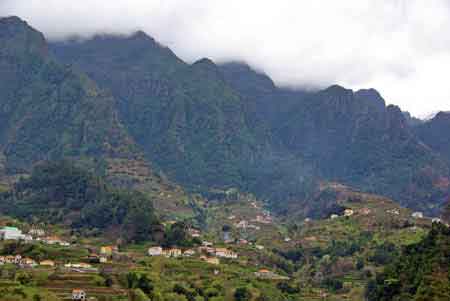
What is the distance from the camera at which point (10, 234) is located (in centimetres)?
14838

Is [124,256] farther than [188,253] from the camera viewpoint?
No

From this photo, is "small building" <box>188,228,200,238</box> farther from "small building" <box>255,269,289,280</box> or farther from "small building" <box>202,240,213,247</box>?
"small building" <box>255,269,289,280</box>

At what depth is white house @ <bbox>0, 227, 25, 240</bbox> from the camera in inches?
5782

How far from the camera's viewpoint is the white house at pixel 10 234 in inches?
5782

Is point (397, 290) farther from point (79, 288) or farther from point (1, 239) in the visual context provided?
point (1, 239)

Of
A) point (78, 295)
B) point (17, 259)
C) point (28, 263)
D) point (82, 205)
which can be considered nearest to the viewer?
point (78, 295)

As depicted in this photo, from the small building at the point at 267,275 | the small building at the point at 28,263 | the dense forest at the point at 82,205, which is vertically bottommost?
the small building at the point at 267,275

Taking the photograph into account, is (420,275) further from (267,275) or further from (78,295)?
(267,275)

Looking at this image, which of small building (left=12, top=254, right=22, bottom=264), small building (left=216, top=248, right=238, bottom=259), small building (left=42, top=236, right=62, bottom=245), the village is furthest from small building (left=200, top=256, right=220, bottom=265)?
small building (left=12, top=254, right=22, bottom=264)

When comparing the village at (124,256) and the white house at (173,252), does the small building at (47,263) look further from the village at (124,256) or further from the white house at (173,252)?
the white house at (173,252)

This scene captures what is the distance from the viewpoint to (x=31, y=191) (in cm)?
19688

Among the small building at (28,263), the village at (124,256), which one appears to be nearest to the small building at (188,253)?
the village at (124,256)

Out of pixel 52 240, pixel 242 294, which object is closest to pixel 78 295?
pixel 242 294

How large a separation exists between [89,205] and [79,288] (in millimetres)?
78072
